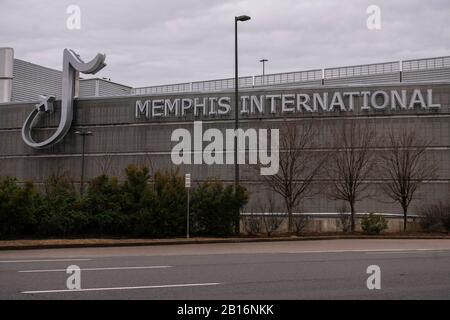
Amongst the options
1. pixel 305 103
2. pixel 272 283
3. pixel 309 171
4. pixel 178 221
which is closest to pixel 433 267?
pixel 272 283

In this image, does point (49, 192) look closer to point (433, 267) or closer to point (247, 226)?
point (247, 226)

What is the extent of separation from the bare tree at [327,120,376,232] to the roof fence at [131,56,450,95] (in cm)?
923

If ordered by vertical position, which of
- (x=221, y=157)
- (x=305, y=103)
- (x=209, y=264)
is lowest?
(x=209, y=264)

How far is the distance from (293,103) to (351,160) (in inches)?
366

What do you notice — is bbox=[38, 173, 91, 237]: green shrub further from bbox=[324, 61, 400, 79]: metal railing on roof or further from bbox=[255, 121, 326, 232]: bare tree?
bbox=[324, 61, 400, 79]: metal railing on roof

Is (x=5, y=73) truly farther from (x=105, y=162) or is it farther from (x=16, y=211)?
(x=16, y=211)

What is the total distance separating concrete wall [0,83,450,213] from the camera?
1545 inches

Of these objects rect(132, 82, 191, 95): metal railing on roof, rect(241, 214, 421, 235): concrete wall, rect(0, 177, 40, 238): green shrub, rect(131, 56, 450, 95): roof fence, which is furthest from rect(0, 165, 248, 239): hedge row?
rect(132, 82, 191, 95): metal railing on roof

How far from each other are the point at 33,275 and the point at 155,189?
46.1ft

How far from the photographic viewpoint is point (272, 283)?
1078 cm

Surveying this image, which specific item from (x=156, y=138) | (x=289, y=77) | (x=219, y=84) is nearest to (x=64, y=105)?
(x=156, y=138)

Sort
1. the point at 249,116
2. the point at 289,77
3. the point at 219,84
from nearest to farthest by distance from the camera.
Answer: the point at 249,116
the point at 289,77
the point at 219,84

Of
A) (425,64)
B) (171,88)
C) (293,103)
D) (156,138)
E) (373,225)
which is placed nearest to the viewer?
(373,225)

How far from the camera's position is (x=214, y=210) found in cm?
2577
